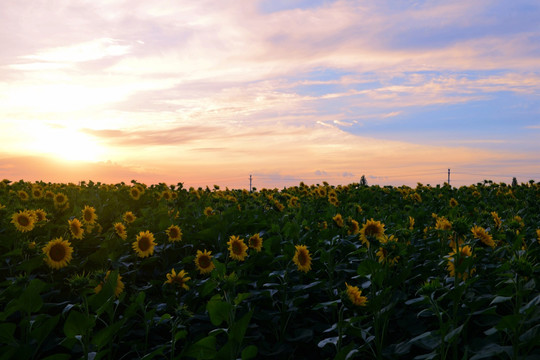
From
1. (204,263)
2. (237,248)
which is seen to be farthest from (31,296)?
(237,248)

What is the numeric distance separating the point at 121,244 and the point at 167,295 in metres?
1.36

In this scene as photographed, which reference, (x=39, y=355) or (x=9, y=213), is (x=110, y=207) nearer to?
Answer: (x=9, y=213)

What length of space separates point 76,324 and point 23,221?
113 inches

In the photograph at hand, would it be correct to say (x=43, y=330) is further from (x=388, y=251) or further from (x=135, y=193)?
(x=135, y=193)

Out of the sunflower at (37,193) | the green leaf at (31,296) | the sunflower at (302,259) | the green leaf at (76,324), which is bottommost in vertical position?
the green leaf at (76,324)

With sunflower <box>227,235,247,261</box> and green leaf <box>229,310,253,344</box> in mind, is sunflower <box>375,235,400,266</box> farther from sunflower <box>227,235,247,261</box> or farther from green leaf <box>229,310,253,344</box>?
sunflower <box>227,235,247,261</box>

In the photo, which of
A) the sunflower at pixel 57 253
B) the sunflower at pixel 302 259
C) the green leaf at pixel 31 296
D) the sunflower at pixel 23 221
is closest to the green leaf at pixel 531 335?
the sunflower at pixel 302 259

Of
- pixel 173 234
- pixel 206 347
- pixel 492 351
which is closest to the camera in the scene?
pixel 492 351

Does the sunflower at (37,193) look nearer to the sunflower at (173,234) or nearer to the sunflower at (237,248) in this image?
the sunflower at (173,234)

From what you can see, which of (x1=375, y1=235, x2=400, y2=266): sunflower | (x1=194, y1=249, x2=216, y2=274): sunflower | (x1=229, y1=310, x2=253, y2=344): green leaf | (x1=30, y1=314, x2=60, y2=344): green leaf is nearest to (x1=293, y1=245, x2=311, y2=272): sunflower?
(x1=375, y1=235, x2=400, y2=266): sunflower

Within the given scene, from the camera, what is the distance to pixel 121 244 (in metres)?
5.88

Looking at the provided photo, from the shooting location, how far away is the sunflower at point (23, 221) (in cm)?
571

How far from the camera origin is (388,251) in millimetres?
4129

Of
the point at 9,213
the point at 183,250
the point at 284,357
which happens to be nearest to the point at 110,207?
the point at 9,213
